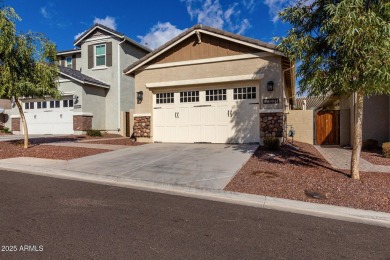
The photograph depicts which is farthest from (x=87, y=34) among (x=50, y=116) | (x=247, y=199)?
(x=247, y=199)

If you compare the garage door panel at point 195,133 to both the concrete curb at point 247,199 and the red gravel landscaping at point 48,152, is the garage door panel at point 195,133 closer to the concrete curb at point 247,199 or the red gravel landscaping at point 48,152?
the red gravel landscaping at point 48,152

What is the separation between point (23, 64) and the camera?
439 inches

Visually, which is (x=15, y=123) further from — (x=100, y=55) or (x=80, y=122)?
(x=100, y=55)

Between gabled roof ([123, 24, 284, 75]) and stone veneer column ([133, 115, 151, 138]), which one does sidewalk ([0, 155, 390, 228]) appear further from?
gabled roof ([123, 24, 284, 75])

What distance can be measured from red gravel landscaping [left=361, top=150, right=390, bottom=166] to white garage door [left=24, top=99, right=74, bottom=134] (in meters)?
18.3

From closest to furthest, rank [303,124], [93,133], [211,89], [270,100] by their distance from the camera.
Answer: [270,100] → [211,89] → [303,124] → [93,133]

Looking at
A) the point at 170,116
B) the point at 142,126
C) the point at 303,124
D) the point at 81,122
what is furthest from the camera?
the point at 81,122

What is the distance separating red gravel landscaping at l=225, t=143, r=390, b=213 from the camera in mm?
5117

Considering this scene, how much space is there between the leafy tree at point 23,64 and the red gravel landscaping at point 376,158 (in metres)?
12.9

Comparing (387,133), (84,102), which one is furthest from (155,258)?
(84,102)

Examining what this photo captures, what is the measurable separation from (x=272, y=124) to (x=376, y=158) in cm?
407

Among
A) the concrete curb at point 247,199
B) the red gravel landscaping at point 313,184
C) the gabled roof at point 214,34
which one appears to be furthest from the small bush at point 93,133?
the red gravel landscaping at point 313,184

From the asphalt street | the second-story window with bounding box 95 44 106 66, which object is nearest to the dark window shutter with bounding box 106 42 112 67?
the second-story window with bounding box 95 44 106 66

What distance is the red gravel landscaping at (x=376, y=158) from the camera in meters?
8.71
